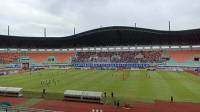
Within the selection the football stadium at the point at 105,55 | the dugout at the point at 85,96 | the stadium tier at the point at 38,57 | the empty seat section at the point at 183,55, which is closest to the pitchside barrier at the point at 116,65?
the football stadium at the point at 105,55

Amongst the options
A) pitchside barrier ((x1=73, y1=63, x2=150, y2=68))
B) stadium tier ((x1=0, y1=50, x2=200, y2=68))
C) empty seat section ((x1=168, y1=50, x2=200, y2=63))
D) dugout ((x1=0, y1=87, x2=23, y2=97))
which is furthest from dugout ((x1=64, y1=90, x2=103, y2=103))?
empty seat section ((x1=168, y1=50, x2=200, y2=63))

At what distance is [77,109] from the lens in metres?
26.2

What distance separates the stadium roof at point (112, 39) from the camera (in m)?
78.1

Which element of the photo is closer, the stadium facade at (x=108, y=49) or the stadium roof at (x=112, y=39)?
the stadium roof at (x=112, y=39)

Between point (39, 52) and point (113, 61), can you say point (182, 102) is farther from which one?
point (39, 52)

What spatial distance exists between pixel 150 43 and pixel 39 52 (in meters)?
40.4

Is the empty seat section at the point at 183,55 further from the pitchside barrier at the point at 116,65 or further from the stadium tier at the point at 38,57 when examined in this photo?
the stadium tier at the point at 38,57

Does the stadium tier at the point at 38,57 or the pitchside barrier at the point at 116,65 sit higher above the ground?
the stadium tier at the point at 38,57

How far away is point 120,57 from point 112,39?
7.48 m

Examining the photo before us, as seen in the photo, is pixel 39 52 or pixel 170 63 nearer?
pixel 170 63

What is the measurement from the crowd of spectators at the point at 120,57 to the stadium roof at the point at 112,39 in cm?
320

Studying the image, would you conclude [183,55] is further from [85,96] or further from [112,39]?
[85,96]

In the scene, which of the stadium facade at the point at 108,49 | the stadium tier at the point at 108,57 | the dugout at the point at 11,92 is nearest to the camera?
the dugout at the point at 11,92

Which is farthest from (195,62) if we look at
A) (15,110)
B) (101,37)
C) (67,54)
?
(15,110)
